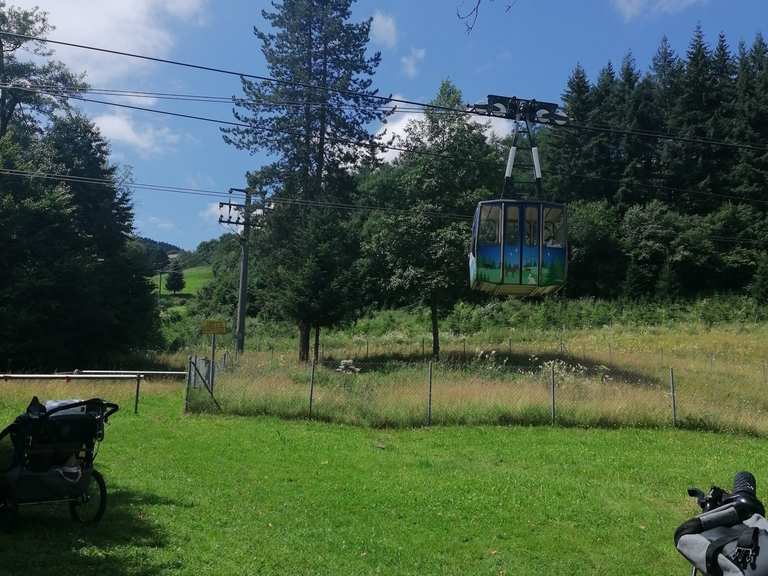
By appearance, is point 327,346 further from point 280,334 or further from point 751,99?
point 751,99

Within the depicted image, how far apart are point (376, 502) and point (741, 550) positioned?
687 centimetres

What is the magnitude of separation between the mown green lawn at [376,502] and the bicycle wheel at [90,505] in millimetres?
146

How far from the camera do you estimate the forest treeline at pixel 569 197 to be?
3316 centimetres

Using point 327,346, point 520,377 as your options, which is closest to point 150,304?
point 327,346

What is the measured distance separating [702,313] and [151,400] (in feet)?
150

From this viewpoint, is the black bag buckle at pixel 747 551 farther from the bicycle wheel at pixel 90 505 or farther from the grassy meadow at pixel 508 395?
the grassy meadow at pixel 508 395

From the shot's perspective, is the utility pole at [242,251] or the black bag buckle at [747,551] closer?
the black bag buckle at [747,551]

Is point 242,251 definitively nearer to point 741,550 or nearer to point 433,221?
point 433,221

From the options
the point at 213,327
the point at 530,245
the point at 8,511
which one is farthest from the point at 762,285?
the point at 8,511

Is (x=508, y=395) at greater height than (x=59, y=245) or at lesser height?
lesser

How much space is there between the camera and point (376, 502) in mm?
9797

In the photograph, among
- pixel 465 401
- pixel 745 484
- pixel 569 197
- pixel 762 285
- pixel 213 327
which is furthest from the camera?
pixel 569 197

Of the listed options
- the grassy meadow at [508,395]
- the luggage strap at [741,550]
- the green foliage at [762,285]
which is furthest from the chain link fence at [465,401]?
the green foliage at [762,285]

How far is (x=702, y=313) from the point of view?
52.1 metres
